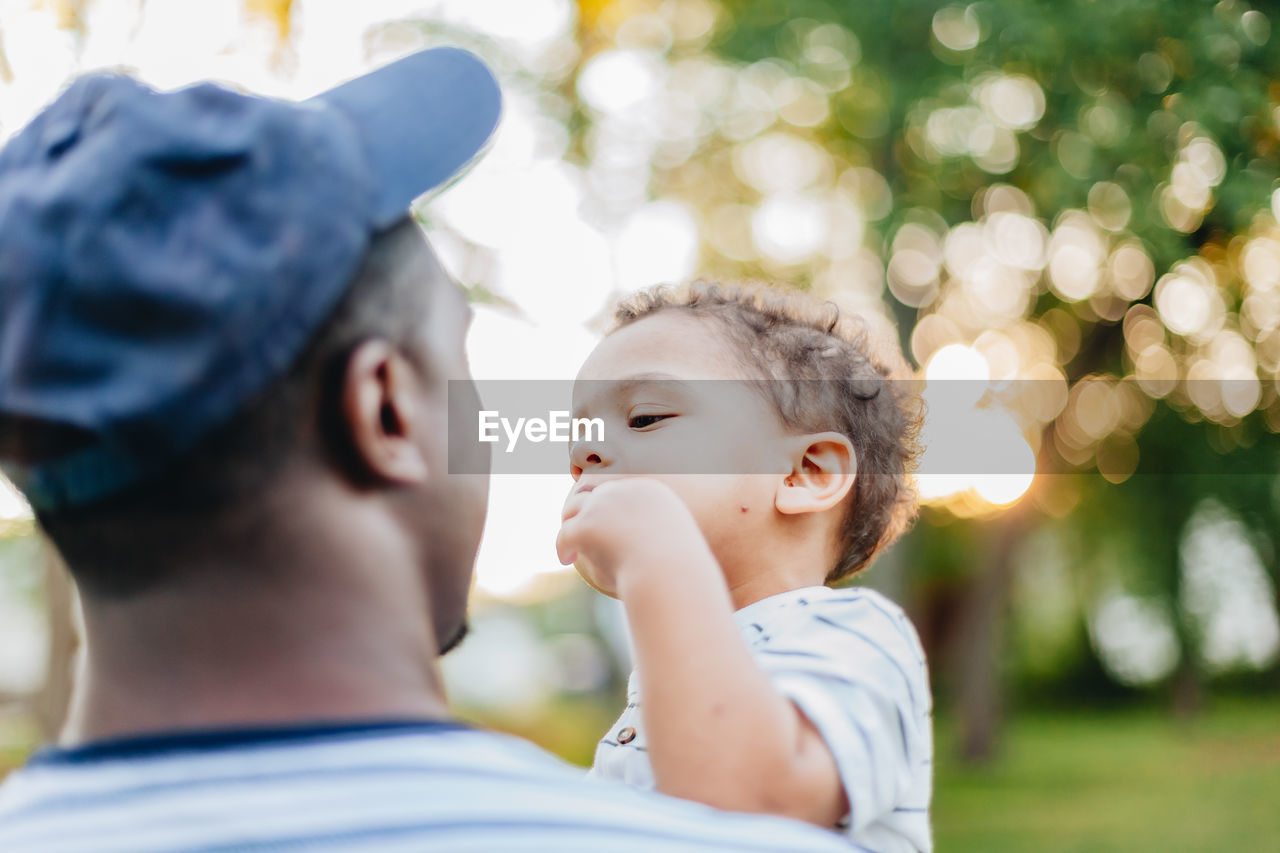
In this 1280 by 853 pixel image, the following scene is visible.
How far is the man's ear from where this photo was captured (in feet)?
3.34

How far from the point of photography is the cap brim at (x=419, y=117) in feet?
3.46

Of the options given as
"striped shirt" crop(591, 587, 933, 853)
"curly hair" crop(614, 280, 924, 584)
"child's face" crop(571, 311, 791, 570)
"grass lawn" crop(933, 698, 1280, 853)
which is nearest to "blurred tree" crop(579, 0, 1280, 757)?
"grass lawn" crop(933, 698, 1280, 853)

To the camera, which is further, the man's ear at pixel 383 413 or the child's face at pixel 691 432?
the child's face at pixel 691 432

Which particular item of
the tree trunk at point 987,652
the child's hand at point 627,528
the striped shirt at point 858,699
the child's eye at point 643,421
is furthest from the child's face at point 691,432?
the tree trunk at point 987,652

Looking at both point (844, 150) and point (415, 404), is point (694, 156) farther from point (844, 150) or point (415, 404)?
point (415, 404)

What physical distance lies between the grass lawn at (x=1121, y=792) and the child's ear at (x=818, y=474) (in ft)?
30.6

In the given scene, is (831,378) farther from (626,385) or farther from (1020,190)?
(1020,190)

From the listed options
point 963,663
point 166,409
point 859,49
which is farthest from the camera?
point 963,663

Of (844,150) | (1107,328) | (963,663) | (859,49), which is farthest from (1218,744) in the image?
(859,49)

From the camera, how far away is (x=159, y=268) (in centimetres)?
93

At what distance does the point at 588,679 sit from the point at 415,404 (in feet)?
88.1

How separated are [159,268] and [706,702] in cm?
77

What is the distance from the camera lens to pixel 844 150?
13227 millimetres

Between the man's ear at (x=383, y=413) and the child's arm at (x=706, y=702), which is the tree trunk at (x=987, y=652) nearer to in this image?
the child's arm at (x=706, y=702)
